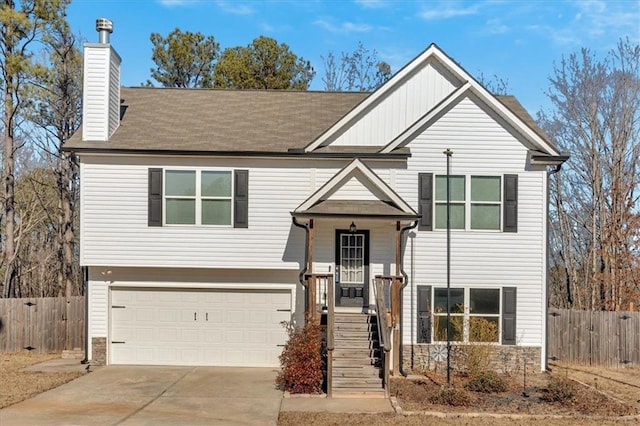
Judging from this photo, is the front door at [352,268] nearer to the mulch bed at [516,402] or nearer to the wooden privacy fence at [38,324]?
the mulch bed at [516,402]

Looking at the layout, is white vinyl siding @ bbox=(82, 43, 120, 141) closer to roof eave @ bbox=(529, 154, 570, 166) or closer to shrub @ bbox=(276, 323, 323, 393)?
shrub @ bbox=(276, 323, 323, 393)

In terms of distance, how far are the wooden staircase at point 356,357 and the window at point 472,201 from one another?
338 centimetres

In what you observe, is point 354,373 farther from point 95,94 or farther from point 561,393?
point 95,94

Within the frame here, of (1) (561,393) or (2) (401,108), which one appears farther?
(2) (401,108)

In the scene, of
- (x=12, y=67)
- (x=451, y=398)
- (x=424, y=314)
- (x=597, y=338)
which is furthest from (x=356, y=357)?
(x=12, y=67)

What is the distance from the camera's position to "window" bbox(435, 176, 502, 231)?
14.3m

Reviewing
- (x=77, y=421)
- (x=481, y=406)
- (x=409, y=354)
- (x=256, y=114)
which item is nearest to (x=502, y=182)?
(x=409, y=354)

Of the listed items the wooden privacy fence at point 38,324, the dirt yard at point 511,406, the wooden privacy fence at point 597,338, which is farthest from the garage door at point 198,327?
the wooden privacy fence at point 597,338

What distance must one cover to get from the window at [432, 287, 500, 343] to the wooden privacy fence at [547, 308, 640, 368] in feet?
8.88

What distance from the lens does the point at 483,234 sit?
14.3 metres

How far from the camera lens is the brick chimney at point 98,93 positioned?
14453 millimetres

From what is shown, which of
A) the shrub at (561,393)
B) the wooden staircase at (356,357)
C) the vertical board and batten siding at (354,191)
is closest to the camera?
the shrub at (561,393)

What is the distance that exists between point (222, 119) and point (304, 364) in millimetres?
7599

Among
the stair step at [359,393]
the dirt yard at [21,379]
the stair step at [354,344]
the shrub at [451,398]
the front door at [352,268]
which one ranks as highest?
the front door at [352,268]
